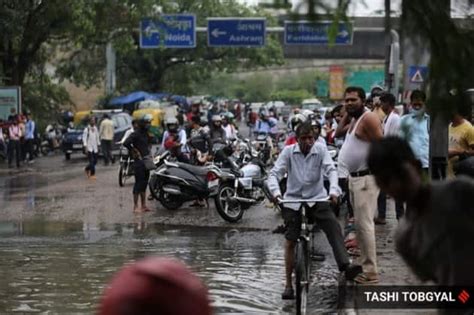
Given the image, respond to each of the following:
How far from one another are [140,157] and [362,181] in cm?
745

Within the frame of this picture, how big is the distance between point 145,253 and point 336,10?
792cm

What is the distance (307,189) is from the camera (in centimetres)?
901

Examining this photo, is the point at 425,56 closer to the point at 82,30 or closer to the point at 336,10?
the point at 336,10

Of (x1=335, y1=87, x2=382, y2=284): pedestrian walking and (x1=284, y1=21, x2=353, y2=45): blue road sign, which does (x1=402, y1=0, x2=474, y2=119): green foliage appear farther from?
(x1=335, y1=87, x2=382, y2=284): pedestrian walking

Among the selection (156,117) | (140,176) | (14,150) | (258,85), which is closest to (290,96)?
(258,85)

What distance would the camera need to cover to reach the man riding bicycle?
28.9 ft

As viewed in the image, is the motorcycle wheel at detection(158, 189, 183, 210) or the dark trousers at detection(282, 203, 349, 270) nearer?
the dark trousers at detection(282, 203, 349, 270)

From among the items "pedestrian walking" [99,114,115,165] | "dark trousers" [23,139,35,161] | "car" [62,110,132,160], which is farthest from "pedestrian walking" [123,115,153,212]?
"car" [62,110,132,160]

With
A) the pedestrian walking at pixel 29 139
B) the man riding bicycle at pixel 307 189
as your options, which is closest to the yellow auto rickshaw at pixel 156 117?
the pedestrian walking at pixel 29 139

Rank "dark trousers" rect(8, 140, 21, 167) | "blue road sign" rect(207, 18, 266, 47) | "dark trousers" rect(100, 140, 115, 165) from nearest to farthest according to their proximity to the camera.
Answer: "dark trousers" rect(8, 140, 21, 167) → "dark trousers" rect(100, 140, 115, 165) → "blue road sign" rect(207, 18, 266, 47)

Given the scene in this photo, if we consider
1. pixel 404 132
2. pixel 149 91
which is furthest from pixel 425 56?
pixel 149 91

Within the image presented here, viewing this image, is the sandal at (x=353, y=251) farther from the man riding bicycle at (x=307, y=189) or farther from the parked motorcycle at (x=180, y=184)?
the parked motorcycle at (x=180, y=184)

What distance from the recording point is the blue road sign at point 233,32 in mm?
38344

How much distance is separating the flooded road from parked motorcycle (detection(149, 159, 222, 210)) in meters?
1.54
